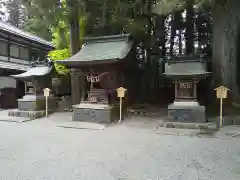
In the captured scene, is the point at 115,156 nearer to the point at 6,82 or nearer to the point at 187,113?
the point at 187,113

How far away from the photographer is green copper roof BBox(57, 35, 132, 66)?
29.8 feet

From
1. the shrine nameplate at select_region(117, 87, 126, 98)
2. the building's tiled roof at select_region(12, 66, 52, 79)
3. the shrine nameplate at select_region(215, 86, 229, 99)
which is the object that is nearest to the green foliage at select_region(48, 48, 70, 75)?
the building's tiled roof at select_region(12, 66, 52, 79)

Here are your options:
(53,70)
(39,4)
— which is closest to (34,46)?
(53,70)

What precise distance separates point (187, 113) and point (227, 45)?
3533 millimetres

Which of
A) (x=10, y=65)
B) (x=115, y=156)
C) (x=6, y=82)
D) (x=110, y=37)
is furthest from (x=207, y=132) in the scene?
(x=10, y=65)

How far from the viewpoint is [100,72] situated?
9.55 m

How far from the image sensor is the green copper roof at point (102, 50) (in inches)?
358

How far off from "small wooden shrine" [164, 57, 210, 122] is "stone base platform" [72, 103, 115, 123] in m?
2.38

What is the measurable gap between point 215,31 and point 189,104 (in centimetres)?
376

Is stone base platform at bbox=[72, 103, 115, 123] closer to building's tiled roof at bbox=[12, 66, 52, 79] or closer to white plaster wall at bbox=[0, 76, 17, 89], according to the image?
building's tiled roof at bbox=[12, 66, 52, 79]

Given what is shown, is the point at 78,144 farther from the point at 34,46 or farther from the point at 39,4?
the point at 34,46

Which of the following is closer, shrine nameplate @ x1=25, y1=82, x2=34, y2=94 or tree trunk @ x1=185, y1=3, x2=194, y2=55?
shrine nameplate @ x1=25, y1=82, x2=34, y2=94

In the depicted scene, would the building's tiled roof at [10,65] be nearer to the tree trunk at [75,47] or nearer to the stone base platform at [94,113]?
the tree trunk at [75,47]

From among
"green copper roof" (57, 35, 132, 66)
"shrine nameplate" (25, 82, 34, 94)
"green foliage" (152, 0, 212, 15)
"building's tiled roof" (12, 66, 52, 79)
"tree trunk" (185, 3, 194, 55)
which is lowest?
"shrine nameplate" (25, 82, 34, 94)
